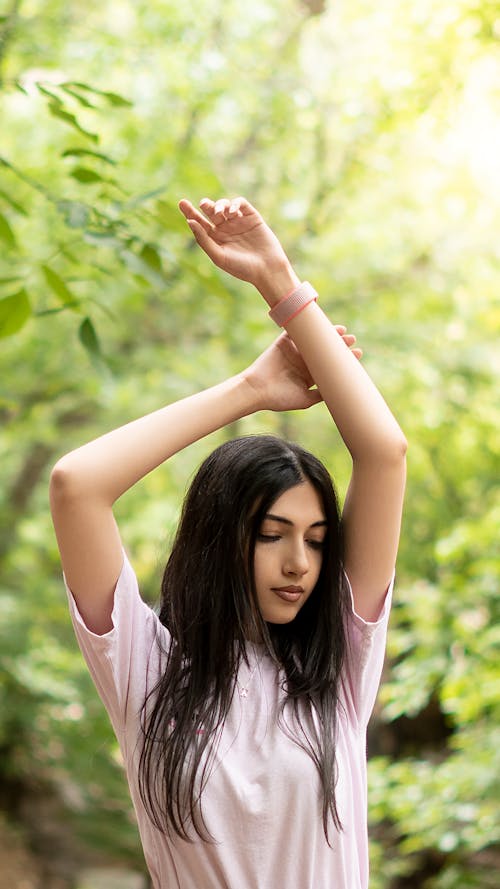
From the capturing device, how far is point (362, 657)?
1.55 metres

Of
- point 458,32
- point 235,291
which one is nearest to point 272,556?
point 458,32

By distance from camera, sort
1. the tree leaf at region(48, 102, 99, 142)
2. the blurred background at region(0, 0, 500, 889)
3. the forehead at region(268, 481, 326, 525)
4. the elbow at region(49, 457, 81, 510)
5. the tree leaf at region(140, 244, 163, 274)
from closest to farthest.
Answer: the elbow at region(49, 457, 81, 510) → the forehead at region(268, 481, 326, 525) → the tree leaf at region(48, 102, 99, 142) → the tree leaf at region(140, 244, 163, 274) → the blurred background at region(0, 0, 500, 889)

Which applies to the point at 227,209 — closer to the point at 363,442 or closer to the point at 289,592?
the point at 363,442

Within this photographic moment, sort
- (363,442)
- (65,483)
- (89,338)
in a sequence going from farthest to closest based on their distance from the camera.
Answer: (89,338)
(363,442)
(65,483)

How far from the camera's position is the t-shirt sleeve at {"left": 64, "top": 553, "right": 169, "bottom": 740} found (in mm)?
1438

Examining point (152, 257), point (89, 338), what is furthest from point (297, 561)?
point (152, 257)

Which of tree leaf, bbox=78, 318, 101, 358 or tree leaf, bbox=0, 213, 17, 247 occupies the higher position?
tree leaf, bbox=0, 213, 17, 247

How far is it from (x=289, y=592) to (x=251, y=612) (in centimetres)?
7

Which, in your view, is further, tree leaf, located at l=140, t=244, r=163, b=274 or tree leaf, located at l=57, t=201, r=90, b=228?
tree leaf, located at l=140, t=244, r=163, b=274

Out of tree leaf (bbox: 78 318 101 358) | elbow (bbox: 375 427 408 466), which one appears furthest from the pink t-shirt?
tree leaf (bbox: 78 318 101 358)

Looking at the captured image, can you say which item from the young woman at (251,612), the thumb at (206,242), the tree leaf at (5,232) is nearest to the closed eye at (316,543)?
the young woman at (251,612)

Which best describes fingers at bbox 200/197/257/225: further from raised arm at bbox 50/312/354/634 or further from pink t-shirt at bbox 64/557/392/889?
pink t-shirt at bbox 64/557/392/889

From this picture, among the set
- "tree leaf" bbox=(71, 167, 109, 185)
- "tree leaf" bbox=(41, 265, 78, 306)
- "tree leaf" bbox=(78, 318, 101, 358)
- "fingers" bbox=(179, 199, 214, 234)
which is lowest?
"fingers" bbox=(179, 199, 214, 234)

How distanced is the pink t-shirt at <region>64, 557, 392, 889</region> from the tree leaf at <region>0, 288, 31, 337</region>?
69cm
